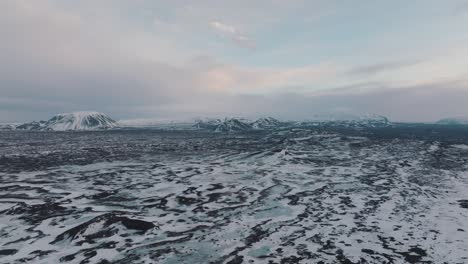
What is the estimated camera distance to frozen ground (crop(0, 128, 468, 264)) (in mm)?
20359

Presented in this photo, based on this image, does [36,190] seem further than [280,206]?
Yes

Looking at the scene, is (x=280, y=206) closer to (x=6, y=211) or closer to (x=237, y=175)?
(x=237, y=175)

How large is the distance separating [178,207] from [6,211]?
11.7 m

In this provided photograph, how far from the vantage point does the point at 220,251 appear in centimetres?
2048

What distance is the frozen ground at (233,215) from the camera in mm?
20359

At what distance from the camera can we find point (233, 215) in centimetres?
2759

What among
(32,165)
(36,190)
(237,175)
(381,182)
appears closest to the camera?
(36,190)

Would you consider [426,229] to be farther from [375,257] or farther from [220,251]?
[220,251]

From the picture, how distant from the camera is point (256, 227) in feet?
81.2

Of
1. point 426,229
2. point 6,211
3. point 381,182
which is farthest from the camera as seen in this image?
point 381,182

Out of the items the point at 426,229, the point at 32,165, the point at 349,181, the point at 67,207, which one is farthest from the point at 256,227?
the point at 32,165

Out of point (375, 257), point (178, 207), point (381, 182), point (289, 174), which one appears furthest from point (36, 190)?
point (381, 182)

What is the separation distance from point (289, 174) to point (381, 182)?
1007cm

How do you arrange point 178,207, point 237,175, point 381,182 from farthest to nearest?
point 237,175
point 381,182
point 178,207
